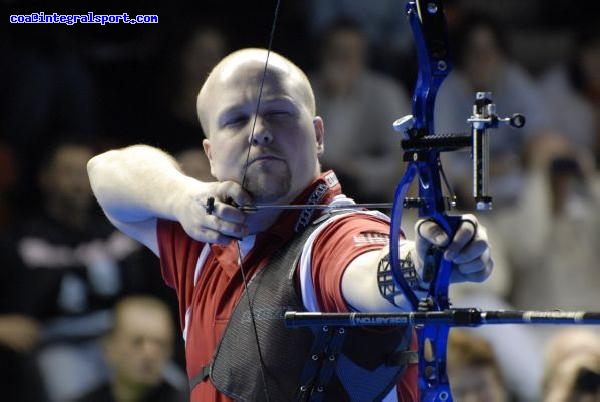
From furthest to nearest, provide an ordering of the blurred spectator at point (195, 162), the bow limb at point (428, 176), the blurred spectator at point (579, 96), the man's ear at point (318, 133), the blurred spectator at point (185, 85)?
the blurred spectator at point (579, 96)
the blurred spectator at point (185, 85)
the blurred spectator at point (195, 162)
the man's ear at point (318, 133)
the bow limb at point (428, 176)

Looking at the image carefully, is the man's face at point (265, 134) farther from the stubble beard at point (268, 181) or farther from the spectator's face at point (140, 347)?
the spectator's face at point (140, 347)

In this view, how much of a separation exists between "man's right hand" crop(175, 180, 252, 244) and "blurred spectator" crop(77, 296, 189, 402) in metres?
2.56

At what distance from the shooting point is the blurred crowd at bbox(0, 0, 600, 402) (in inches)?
209

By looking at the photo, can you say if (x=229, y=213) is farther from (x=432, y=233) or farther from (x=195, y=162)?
(x=195, y=162)

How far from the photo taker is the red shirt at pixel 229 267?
8.41ft

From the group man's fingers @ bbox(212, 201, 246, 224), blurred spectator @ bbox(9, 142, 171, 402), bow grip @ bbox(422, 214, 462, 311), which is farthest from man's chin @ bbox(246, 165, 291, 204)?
blurred spectator @ bbox(9, 142, 171, 402)

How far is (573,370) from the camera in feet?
13.6

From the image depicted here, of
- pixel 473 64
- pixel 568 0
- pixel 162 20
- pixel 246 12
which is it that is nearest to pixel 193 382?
pixel 246 12

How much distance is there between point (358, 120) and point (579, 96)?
1.55m

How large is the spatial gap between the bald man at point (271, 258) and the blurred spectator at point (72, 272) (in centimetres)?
236

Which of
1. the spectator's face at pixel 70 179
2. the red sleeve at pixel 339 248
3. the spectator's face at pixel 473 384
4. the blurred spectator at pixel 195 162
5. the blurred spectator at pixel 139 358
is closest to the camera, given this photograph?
the red sleeve at pixel 339 248

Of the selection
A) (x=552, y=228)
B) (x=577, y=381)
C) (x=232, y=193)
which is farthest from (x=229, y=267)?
(x=552, y=228)

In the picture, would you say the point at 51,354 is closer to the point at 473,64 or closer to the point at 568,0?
the point at 473,64

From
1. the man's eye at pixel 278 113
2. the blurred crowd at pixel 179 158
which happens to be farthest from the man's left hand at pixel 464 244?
the blurred crowd at pixel 179 158
